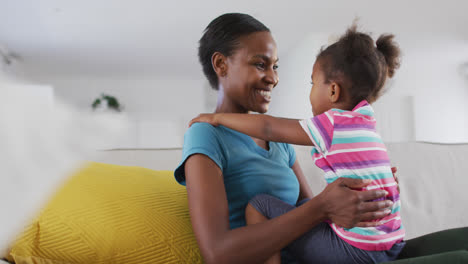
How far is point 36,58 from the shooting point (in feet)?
26.1

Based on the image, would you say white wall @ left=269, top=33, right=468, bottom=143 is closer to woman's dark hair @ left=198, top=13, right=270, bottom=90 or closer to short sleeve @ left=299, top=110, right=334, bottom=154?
woman's dark hair @ left=198, top=13, right=270, bottom=90

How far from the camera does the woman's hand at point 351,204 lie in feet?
2.57

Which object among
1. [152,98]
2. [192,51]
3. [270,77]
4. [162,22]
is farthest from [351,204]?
[152,98]

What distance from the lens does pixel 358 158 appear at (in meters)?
0.85

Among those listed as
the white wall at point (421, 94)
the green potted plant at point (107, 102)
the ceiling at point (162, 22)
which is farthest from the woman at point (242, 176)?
the green potted plant at point (107, 102)

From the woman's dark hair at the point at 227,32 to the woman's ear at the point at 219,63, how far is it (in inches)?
0.5

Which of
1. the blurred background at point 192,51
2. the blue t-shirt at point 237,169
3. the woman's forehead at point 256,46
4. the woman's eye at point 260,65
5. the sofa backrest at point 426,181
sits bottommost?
the sofa backrest at point 426,181

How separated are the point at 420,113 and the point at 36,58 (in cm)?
845

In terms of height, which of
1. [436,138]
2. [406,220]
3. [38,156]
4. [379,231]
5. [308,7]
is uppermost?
[308,7]

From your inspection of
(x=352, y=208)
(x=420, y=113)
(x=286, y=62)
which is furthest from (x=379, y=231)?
(x=420, y=113)

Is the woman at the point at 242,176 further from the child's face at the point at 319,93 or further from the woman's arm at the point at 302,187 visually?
the child's face at the point at 319,93

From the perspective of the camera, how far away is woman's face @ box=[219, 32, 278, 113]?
1.12 meters

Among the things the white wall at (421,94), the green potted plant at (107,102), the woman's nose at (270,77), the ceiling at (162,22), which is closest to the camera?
the woman's nose at (270,77)

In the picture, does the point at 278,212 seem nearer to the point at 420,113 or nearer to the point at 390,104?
the point at 390,104
